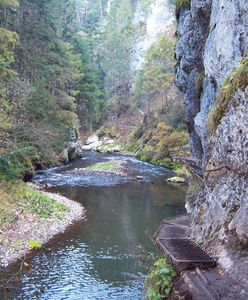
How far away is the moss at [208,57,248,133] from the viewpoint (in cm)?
674

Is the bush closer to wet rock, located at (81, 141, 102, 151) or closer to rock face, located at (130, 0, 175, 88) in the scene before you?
wet rock, located at (81, 141, 102, 151)

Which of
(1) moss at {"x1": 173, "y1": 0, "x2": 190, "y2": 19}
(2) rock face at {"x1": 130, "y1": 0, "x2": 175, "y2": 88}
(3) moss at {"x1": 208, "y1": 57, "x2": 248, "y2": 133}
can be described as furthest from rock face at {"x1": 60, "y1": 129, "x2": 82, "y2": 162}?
(2) rock face at {"x1": 130, "y1": 0, "x2": 175, "y2": 88}

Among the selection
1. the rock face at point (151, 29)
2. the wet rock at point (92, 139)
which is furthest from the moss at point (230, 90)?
the rock face at point (151, 29)

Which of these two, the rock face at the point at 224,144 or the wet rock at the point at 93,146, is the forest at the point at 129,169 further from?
the wet rock at the point at 93,146

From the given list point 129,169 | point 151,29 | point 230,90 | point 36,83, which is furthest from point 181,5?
point 151,29

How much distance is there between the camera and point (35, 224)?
51.5 feet

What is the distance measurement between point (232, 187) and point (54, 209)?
13.0 m

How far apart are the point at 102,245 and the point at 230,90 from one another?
8.95 metres

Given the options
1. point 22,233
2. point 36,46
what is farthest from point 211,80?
point 36,46

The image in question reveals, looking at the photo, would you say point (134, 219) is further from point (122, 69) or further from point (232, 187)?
point (122, 69)

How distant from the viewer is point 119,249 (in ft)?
45.4

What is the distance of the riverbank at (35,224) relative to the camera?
12.7m

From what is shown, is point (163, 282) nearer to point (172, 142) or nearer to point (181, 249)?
point (181, 249)

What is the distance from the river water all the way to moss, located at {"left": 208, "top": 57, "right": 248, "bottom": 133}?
5.00 meters
